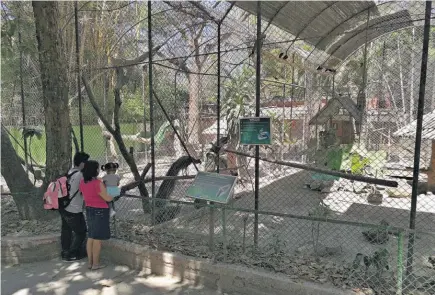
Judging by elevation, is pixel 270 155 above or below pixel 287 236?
above

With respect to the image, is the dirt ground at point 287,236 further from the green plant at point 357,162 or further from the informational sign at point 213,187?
the green plant at point 357,162

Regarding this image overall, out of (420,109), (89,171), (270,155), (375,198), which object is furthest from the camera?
(270,155)

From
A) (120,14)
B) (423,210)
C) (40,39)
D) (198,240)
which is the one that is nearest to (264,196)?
(423,210)

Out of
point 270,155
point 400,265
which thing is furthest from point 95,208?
point 270,155

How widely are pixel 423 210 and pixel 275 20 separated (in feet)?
16.2

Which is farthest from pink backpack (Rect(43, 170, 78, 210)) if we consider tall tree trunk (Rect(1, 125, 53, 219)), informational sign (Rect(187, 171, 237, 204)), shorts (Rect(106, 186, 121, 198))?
informational sign (Rect(187, 171, 237, 204))

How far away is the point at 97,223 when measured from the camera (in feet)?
13.2

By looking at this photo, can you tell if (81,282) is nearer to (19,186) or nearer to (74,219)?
(74,219)

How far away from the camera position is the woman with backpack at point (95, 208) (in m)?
3.96

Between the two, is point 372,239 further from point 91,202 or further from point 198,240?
point 91,202

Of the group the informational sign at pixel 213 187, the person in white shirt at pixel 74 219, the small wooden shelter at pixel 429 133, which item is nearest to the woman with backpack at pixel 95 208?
the person in white shirt at pixel 74 219

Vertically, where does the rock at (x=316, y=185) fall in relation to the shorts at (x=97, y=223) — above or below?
below

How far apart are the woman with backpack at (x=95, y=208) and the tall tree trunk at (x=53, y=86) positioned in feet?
3.84

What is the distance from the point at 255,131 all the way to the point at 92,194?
1973 mm
